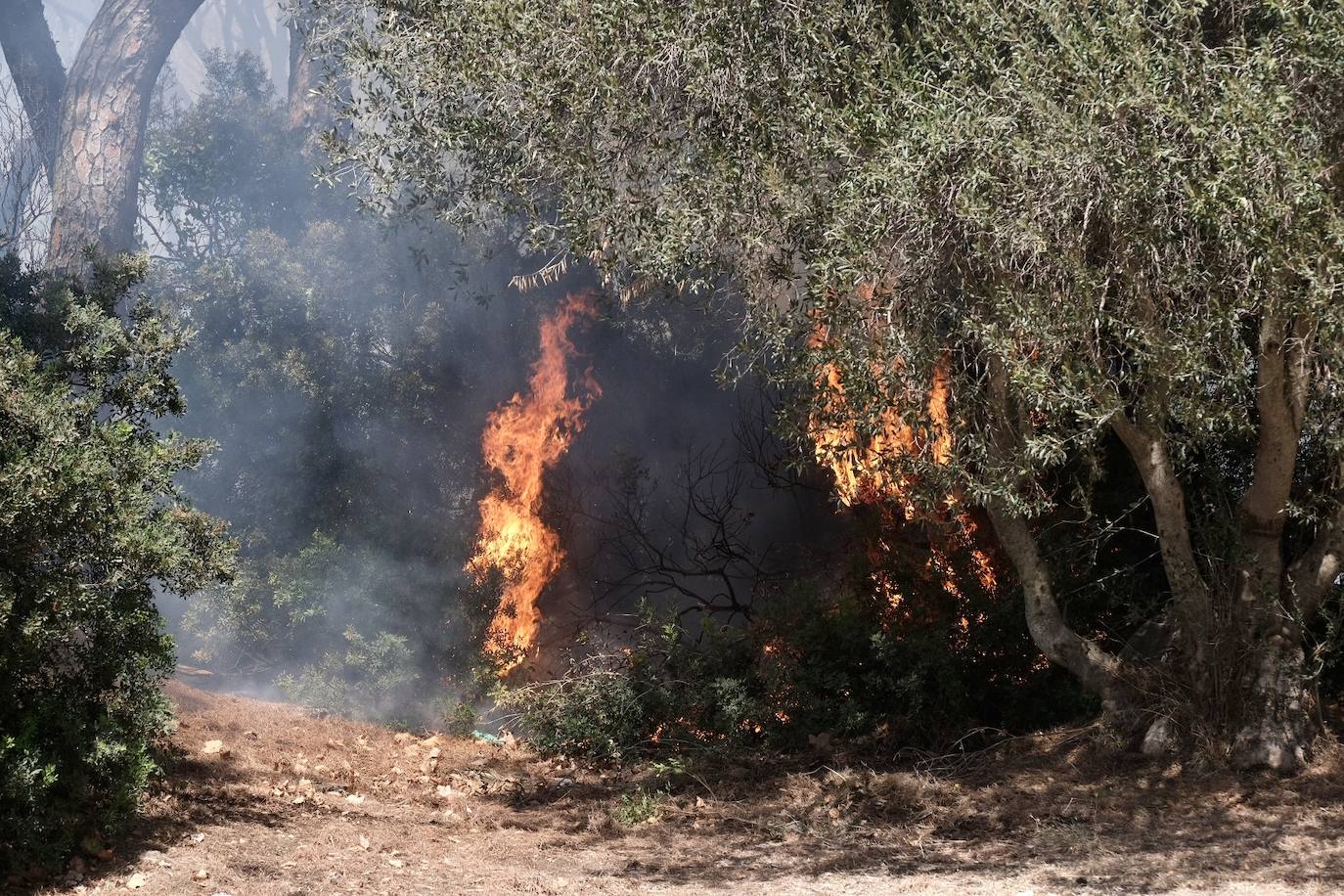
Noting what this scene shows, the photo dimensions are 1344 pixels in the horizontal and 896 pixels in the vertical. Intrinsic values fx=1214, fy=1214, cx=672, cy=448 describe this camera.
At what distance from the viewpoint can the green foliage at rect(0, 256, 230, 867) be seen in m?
6.93

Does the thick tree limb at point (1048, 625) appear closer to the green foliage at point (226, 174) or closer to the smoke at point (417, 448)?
the smoke at point (417, 448)

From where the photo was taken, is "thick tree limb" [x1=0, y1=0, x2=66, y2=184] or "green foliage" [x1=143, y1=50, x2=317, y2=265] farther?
"thick tree limb" [x1=0, y1=0, x2=66, y2=184]

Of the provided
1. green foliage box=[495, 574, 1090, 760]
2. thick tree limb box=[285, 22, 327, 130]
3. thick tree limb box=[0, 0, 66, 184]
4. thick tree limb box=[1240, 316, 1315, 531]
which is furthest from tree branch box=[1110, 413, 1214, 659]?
thick tree limb box=[0, 0, 66, 184]

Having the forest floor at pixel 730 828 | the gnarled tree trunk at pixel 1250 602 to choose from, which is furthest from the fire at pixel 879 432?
the forest floor at pixel 730 828

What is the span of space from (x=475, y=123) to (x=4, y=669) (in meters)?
5.21

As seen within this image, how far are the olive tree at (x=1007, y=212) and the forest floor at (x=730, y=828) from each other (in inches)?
41.9

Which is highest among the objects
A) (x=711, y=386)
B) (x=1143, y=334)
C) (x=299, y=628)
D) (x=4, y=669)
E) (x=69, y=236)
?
(x=69, y=236)

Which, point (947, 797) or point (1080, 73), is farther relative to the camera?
point (947, 797)

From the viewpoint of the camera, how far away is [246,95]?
27109 mm

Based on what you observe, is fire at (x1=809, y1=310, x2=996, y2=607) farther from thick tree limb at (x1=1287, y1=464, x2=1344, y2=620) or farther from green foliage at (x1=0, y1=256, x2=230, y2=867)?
green foliage at (x1=0, y1=256, x2=230, y2=867)

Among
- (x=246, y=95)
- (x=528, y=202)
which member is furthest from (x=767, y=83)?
(x=246, y=95)

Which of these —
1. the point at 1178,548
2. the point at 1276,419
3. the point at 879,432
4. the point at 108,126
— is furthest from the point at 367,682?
the point at 108,126

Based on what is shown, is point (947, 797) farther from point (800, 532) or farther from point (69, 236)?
point (69, 236)

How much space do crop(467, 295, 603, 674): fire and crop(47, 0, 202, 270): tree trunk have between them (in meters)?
8.17
